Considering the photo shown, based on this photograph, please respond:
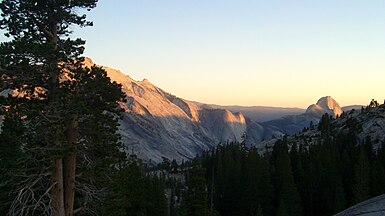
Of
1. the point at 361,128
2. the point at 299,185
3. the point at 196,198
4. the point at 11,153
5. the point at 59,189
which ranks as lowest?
the point at 299,185

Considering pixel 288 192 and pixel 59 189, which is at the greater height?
pixel 59 189

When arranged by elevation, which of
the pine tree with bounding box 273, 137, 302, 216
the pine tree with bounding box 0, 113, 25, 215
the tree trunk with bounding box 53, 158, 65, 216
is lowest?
the pine tree with bounding box 273, 137, 302, 216

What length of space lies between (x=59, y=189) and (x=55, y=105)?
3.89 metres

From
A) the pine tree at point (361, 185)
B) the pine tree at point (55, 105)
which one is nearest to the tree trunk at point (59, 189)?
the pine tree at point (55, 105)

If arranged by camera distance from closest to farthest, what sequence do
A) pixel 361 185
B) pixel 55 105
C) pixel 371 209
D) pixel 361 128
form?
pixel 371 209 → pixel 55 105 → pixel 361 185 → pixel 361 128

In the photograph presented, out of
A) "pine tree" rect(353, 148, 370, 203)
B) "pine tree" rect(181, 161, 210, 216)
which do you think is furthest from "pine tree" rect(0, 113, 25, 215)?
"pine tree" rect(353, 148, 370, 203)

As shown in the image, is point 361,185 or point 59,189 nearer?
point 59,189

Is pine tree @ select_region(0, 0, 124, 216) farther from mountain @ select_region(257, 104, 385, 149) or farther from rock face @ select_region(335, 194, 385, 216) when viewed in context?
mountain @ select_region(257, 104, 385, 149)

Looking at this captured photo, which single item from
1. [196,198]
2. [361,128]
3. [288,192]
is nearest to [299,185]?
[288,192]

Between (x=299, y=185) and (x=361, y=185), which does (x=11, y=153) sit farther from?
(x=299, y=185)

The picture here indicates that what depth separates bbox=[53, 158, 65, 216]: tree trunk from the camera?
59.6 feet

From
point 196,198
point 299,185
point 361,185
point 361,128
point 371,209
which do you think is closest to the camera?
point 371,209

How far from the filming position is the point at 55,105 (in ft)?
58.6

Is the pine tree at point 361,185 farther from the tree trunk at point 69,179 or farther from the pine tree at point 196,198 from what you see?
the tree trunk at point 69,179
